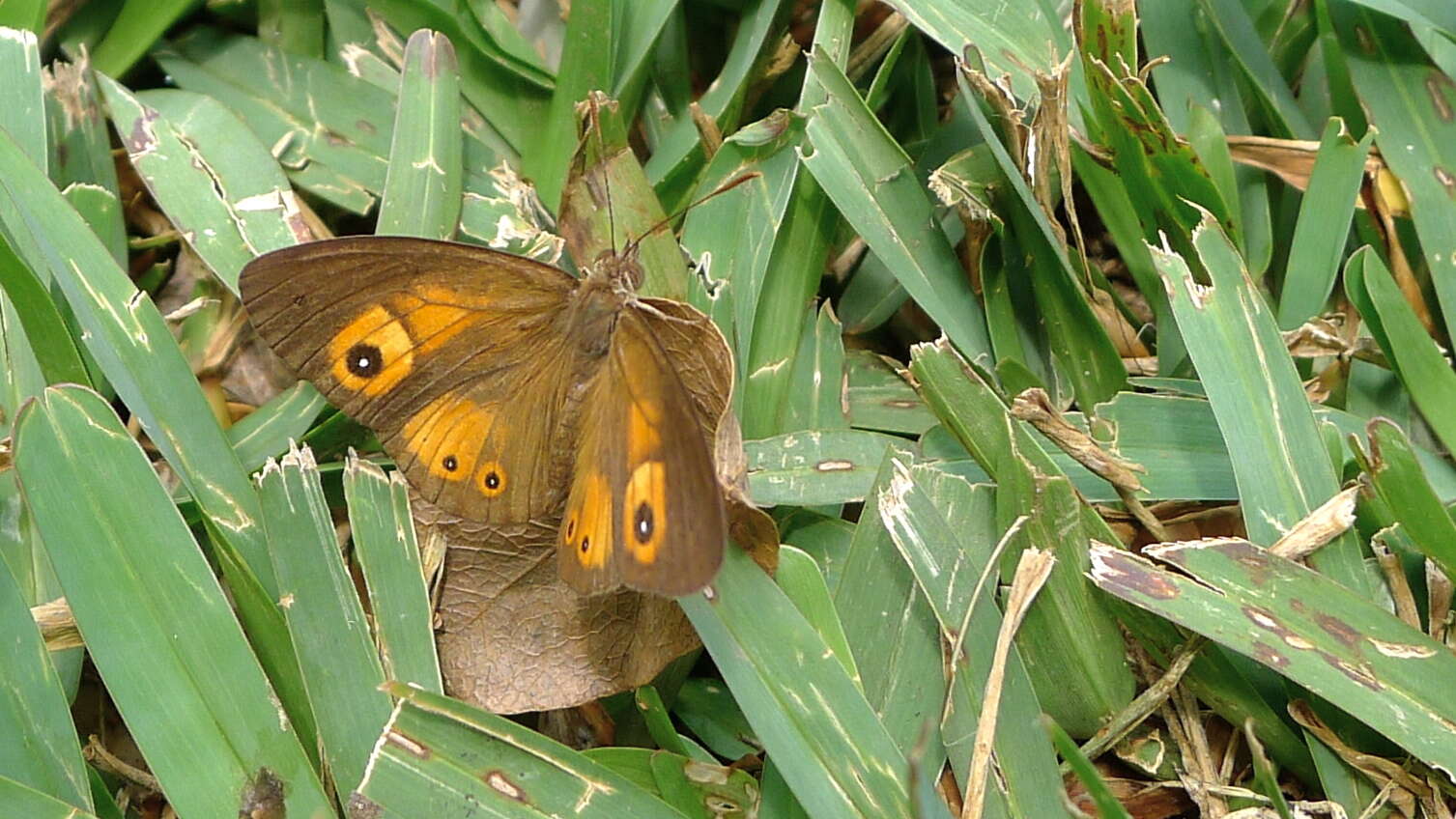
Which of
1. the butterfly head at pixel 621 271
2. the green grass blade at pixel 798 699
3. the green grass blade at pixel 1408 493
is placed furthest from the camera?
the butterfly head at pixel 621 271

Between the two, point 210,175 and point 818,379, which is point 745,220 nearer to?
point 818,379

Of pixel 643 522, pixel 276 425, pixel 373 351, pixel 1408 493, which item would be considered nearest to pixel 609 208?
pixel 373 351

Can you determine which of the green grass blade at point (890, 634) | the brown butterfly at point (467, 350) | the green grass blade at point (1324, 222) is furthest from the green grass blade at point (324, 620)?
the green grass blade at point (1324, 222)

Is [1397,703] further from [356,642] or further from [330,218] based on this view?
[330,218]

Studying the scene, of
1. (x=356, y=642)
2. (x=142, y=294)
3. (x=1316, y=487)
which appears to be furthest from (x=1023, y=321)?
(x=142, y=294)

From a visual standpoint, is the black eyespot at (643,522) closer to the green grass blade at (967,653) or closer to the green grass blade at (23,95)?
the green grass blade at (967,653)

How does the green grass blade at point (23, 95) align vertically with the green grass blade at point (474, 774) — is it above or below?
above
